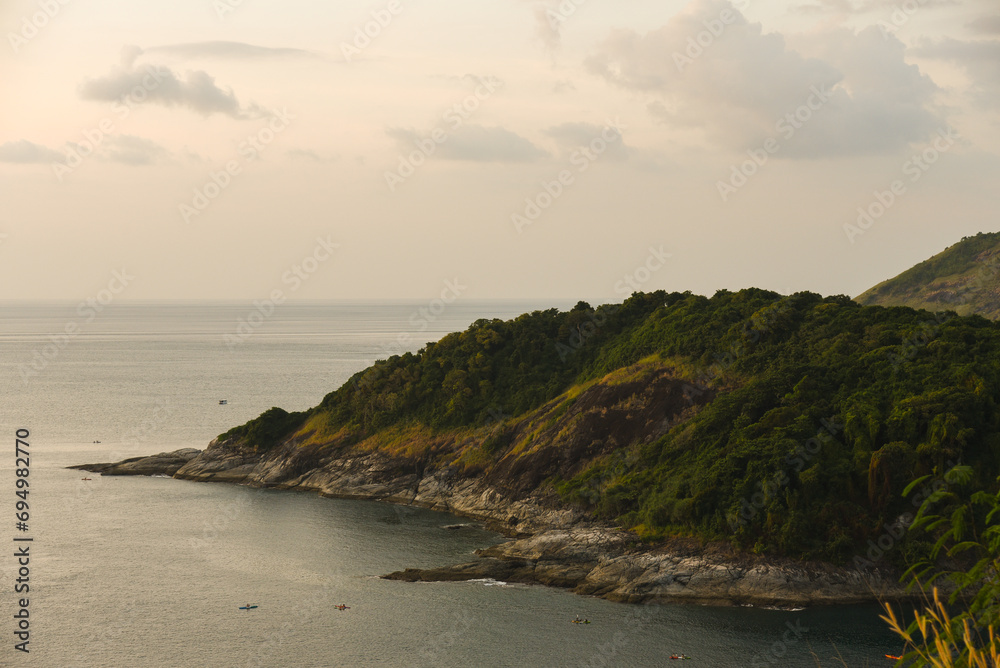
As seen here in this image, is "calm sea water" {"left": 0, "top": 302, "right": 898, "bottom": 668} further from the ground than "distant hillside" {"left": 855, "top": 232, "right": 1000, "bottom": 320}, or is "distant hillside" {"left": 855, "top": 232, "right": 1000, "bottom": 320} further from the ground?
"distant hillside" {"left": 855, "top": 232, "right": 1000, "bottom": 320}

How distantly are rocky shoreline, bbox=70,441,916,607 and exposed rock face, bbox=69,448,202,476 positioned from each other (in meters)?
24.5

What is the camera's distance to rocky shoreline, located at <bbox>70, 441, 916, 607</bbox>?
60.3 meters

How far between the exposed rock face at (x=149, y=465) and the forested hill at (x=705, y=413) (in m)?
6.45

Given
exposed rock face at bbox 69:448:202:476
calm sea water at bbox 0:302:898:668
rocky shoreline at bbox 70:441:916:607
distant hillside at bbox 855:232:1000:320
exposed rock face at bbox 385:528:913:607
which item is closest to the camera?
calm sea water at bbox 0:302:898:668

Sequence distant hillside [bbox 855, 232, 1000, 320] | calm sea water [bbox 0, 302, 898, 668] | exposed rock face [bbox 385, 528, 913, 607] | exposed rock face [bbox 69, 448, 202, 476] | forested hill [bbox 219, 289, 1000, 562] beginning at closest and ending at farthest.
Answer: calm sea water [bbox 0, 302, 898, 668]
exposed rock face [bbox 385, 528, 913, 607]
forested hill [bbox 219, 289, 1000, 562]
exposed rock face [bbox 69, 448, 202, 476]
distant hillside [bbox 855, 232, 1000, 320]

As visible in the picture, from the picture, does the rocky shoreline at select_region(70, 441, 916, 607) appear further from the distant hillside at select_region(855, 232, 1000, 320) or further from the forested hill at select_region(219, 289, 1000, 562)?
the distant hillside at select_region(855, 232, 1000, 320)

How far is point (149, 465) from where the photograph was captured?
110062mm

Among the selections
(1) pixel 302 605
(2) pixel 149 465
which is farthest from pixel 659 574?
(2) pixel 149 465

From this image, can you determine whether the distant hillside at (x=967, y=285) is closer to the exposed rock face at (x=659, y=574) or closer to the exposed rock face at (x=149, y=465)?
the exposed rock face at (x=659, y=574)

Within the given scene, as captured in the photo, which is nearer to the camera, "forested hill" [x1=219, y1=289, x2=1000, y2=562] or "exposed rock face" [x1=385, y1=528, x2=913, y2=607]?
"exposed rock face" [x1=385, y1=528, x2=913, y2=607]

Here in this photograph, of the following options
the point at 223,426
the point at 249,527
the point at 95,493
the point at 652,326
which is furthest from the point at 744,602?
the point at 223,426

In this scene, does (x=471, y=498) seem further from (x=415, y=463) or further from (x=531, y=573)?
(x=531, y=573)

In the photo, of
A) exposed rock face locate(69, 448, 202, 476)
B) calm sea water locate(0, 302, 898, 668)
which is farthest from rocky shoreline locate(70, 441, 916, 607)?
exposed rock face locate(69, 448, 202, 476)

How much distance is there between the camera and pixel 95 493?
97000 mm
